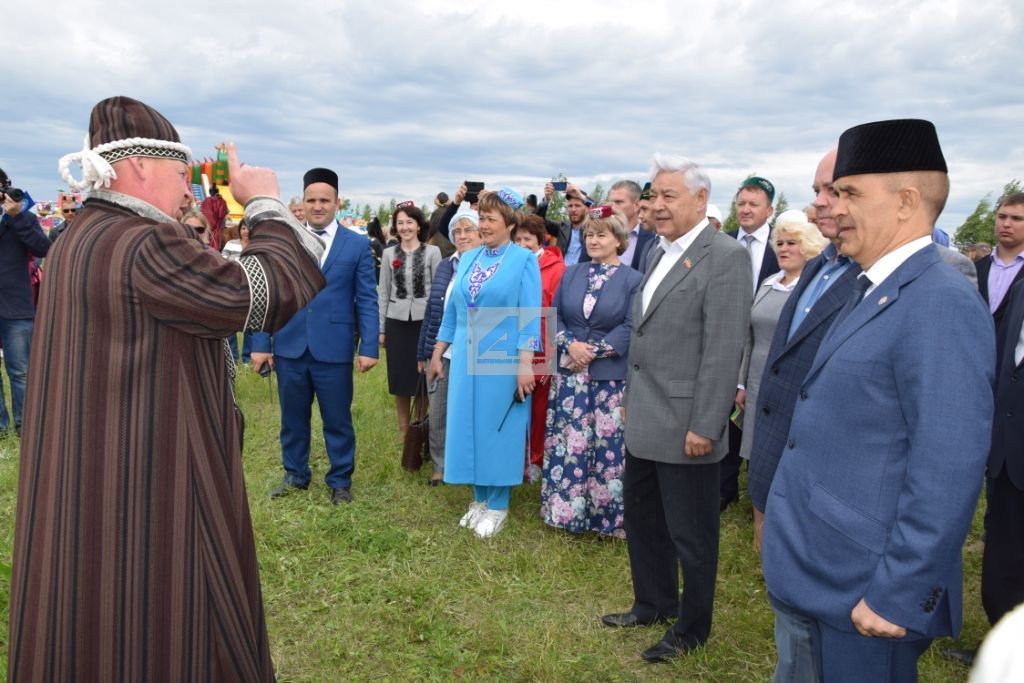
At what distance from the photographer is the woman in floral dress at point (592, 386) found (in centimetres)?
443

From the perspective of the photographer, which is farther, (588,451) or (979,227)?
(979,227)

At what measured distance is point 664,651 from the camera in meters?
3.28

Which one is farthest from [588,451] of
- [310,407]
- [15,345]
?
[15,345]

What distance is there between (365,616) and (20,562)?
1986 millimetres

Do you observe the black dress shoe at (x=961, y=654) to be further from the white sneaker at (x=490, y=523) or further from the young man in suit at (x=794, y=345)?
the white sneaker at (x=490, y=523)

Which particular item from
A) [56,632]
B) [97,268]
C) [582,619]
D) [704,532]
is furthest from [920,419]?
[582,619]

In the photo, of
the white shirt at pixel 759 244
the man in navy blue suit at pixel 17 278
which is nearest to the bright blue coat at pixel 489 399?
the white shirt at pixel 759 244

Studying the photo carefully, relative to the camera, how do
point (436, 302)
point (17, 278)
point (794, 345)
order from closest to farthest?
1. point (794, 345)
2. point (436, 302)
3. point (17, 278)

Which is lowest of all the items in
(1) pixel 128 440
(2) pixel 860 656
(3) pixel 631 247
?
(2) pixel 860 656

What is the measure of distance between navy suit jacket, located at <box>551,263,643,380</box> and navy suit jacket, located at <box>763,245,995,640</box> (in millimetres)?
2481

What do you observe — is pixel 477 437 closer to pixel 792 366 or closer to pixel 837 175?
pixel 792 366

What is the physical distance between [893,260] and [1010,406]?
1886 mm

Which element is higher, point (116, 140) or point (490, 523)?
point (116, 140)

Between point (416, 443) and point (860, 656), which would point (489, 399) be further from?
Result: point (860, 656)
